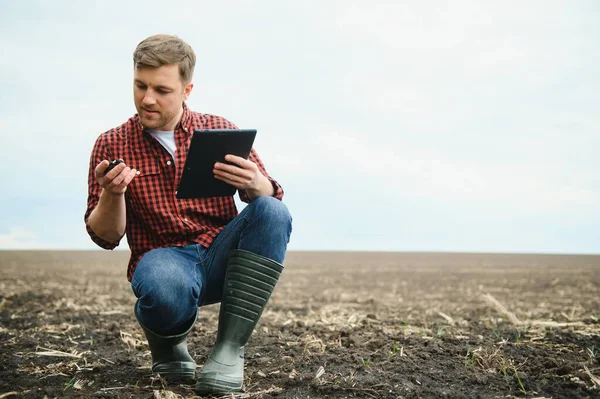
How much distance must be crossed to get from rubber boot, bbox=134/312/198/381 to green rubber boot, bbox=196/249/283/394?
0.36 m

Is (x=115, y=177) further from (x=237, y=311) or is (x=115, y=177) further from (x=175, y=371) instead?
(x=175, y=371)

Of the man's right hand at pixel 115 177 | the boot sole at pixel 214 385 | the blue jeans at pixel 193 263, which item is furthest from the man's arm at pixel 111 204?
the boot sole at pixel 214 385

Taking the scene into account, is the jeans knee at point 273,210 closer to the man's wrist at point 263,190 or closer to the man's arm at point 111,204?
the man's wrist at point 263,190

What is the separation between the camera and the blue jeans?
360cm

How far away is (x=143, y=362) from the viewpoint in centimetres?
473

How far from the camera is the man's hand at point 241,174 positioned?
3566 millimetres

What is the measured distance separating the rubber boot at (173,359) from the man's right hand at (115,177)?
1026mm

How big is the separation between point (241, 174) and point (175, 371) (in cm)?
141

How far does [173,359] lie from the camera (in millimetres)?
4012

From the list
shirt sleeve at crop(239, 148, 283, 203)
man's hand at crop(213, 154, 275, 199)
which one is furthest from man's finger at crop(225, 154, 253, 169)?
Answer: shirt sleeve at crop(239, 148, 283, 203)

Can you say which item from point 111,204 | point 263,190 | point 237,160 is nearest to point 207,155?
point 237,160

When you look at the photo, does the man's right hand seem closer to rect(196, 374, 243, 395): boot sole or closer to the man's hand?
the man's hand

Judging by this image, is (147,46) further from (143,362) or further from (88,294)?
(88,294)

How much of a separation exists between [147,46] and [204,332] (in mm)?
3273
